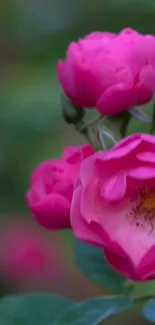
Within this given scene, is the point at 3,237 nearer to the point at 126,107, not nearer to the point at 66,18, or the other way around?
the point at 66,18

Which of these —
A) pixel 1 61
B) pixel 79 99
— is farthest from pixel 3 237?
pixel 79 99

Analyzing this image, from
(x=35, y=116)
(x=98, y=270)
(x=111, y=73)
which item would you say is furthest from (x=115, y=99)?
(x=35, y=116)

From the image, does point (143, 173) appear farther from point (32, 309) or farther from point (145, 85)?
point (32, 309)

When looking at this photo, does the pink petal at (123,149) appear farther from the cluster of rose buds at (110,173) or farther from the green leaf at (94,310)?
the green leaf at (94,310)

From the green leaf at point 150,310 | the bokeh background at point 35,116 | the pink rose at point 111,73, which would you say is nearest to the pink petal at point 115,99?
the pink rose at point 111,73

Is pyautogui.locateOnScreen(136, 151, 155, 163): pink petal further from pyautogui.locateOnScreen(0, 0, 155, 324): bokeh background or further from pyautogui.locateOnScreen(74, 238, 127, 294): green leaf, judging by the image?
pyautogui.locateOnScreen(0, 0, 155, 324): bokeh background

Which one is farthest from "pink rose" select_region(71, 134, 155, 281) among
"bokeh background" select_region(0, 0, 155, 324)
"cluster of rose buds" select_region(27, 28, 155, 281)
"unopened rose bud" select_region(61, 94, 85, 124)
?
"bokeh background" select_region(0, 0, 155, 324)
